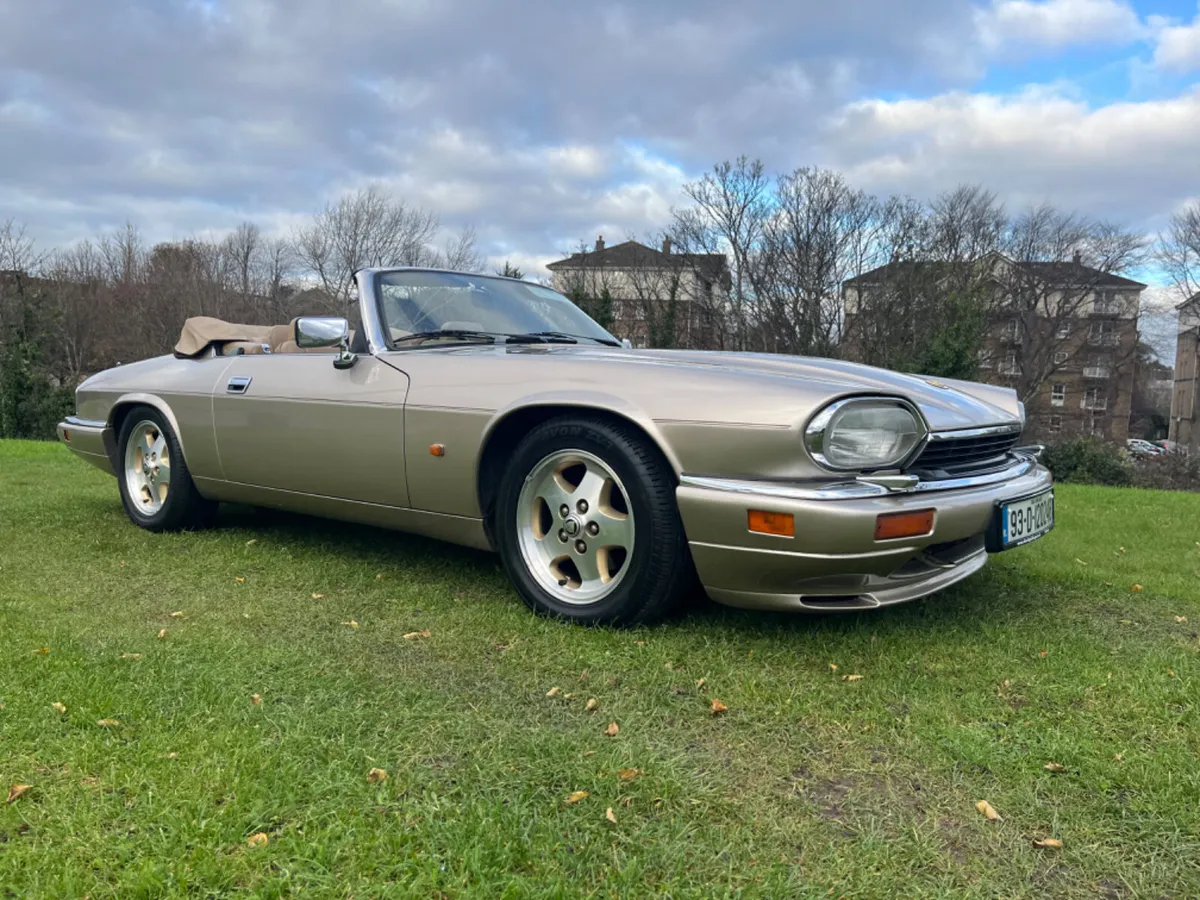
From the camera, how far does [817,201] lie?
2992 centimetres

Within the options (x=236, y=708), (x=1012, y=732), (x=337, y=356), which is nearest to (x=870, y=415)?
(x=1012, y=732)

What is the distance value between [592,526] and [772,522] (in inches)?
27.0

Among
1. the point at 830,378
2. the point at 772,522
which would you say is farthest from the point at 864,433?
the point at 772,522

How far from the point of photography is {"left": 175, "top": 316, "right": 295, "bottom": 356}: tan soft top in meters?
4.47

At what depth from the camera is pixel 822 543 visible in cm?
241

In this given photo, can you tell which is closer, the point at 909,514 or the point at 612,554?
the point at 909,514

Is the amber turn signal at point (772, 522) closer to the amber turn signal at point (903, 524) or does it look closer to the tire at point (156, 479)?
the amber turn signal at point (903, 524)

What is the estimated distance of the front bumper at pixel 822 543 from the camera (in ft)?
7.89

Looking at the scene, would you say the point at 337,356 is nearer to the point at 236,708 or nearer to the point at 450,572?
the point at 450,572

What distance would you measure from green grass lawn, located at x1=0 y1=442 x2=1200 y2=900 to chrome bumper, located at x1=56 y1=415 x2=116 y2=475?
135cm

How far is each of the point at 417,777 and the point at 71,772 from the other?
2.47 feet

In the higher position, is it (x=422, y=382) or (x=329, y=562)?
(x=422, y=382)

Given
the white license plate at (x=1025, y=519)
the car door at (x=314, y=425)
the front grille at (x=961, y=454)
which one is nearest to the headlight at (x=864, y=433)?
the front grille at (x=961, y=454)

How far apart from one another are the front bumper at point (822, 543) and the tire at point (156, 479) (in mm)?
2922
